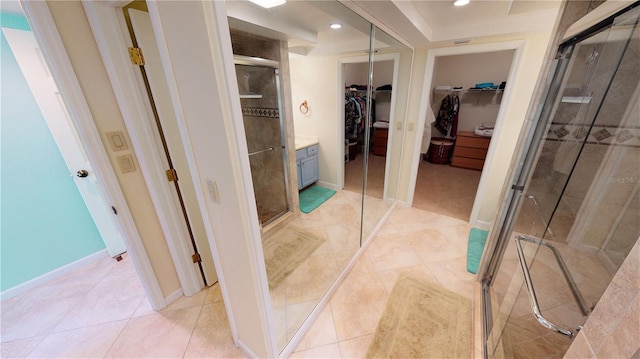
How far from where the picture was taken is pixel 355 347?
4.72 feet

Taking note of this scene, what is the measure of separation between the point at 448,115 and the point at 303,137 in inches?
157

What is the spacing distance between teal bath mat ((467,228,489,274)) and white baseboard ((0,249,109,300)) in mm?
3681

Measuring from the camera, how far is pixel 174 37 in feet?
2.50

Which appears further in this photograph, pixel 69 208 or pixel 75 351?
pixel 69 208

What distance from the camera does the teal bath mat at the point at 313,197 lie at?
2396 millimetres

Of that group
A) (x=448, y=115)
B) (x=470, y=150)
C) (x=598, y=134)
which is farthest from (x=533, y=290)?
(x=448, y=115)

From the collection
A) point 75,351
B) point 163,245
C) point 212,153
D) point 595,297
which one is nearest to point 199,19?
point 212,153

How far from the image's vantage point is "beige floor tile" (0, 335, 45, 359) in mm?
1427

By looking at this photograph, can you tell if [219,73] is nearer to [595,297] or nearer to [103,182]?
[103,182]

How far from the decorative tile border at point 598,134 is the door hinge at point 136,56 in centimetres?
249

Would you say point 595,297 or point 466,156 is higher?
point 595,297

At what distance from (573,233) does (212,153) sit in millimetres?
1980

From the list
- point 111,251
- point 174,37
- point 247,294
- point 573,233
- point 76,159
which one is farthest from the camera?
point 111,251

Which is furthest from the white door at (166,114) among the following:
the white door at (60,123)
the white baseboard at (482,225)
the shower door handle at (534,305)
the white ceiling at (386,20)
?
the white baseboard at (482,225)
